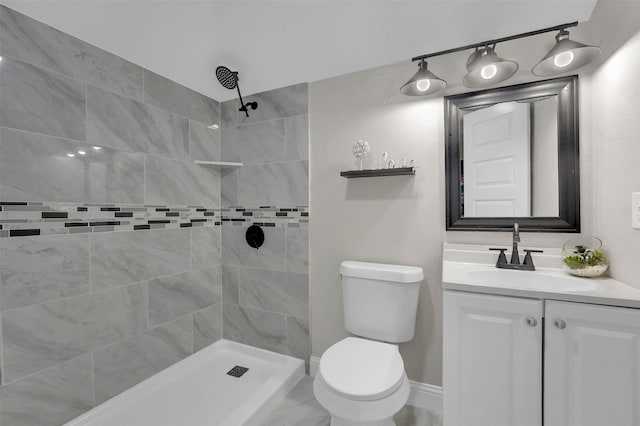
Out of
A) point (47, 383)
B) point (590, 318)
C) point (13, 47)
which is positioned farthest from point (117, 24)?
point (590, 318)

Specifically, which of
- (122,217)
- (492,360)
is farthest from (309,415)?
(122,217)

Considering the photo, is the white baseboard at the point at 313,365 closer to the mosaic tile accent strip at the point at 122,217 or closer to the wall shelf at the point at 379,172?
the mosaic tile accent strip at the point at 122,217

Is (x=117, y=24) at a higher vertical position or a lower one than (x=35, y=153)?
higher

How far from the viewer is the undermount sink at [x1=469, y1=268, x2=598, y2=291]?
1.28 m

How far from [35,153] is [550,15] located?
2571mm

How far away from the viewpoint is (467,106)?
164 cm

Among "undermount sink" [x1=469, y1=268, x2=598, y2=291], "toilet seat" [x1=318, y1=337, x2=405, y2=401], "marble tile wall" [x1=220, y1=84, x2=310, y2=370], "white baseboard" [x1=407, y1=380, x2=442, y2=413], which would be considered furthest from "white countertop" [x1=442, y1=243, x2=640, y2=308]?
"marble tile wall" [x1=220, y1=84, x2=310, y2=370]

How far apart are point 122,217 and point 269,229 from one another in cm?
92

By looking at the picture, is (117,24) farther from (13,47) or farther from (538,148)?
(538,148)

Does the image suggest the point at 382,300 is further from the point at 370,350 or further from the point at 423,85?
the point at 423,85

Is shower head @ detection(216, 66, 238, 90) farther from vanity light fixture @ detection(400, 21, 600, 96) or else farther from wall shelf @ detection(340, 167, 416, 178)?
vanity light fixture @ detection(400, 21, 600, 96)

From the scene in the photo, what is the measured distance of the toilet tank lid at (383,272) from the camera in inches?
63.0

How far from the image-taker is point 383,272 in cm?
164

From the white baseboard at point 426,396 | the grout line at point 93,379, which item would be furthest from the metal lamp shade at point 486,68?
the grout line at point 93,379
